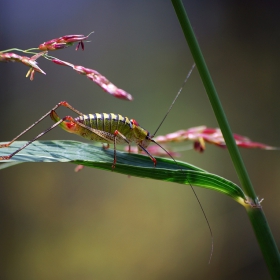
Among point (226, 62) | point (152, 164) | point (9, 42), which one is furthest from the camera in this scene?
point (226, 62)

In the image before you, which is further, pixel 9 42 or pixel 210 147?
pixel 210 147

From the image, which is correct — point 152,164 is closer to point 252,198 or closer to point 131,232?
point 252,198

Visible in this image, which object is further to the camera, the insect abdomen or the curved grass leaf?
the insect abdomen

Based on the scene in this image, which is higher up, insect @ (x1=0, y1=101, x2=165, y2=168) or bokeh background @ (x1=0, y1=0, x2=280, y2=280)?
bokeh background @ (x1=0, y1=0, x2=280, y2=280)

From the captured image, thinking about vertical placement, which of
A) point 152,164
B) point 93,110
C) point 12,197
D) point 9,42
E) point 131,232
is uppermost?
point 9,42

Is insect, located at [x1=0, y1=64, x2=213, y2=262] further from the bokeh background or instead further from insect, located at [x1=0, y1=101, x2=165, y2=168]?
the bokeh background

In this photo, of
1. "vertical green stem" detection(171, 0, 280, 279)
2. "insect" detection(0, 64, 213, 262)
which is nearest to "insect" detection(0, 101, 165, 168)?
"insect" detection(0, 64, 213, 262)

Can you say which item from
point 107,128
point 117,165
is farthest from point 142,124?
point 117,165

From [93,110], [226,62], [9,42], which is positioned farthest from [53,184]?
[226,62]

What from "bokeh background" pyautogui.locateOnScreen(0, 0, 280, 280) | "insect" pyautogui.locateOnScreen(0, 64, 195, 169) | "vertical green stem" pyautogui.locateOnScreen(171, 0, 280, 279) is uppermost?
"bokeh background" pyautogui.locateOnScreen(0, 0, 280, 280)
